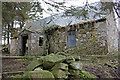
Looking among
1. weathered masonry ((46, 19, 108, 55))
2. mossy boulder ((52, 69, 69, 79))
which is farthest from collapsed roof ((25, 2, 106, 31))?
mossy boulder ((52, 69, 69, 79))

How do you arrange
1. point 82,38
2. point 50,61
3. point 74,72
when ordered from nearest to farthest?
point 50,61, point 74,72, point 82,38

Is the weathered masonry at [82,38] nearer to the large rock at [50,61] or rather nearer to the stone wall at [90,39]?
the stone wall at [90,39]

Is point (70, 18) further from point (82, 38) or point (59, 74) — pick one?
point (59, 74)

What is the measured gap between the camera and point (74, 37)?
5.85 meters

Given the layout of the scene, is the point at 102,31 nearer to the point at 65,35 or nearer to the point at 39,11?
the point at 65,35

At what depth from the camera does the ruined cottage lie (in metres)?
5.11

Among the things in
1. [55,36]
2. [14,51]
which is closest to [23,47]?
[14,51]

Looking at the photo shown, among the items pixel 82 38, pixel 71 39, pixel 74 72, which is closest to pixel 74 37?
pixel 71 39

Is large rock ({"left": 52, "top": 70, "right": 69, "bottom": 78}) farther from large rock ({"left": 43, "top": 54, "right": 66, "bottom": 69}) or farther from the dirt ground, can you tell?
the dirt ground

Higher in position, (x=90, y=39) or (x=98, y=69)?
(x=90, y=39)

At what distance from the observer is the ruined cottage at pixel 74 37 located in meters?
5.11

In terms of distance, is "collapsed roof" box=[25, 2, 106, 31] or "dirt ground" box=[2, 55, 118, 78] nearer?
"dirt ground" box=[2, 55, 118, 78]

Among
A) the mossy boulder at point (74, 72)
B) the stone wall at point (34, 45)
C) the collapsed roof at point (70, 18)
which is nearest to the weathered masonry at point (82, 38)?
the collapsed roof at point (70, 18)

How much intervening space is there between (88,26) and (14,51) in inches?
225
